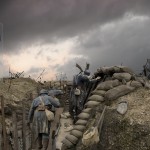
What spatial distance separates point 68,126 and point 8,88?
18794 millimetres

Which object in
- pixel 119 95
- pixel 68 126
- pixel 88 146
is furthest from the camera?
pixel 68 126

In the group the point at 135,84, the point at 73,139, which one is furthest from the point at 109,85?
the point at 73,139

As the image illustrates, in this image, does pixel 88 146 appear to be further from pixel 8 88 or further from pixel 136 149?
pixel 8 88

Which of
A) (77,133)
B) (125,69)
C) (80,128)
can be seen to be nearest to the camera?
(77,133)

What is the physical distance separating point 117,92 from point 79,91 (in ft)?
7.05

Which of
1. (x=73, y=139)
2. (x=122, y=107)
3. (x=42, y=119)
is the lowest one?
(x=73, y=139)

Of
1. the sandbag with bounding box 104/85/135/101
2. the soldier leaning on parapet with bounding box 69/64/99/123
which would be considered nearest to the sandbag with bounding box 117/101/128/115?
the sandbag with bounding box 104/85/135/101

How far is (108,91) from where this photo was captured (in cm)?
1367

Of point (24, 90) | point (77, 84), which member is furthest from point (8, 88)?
point (77, 84)

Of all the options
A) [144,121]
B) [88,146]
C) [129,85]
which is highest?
[129,85]

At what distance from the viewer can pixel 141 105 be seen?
1271cm

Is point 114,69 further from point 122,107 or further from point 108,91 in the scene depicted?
point 122,107

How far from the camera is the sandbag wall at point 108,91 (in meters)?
13.3

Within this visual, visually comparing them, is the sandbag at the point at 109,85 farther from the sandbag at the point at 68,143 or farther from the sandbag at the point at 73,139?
the sandbag at the point at 68,143
